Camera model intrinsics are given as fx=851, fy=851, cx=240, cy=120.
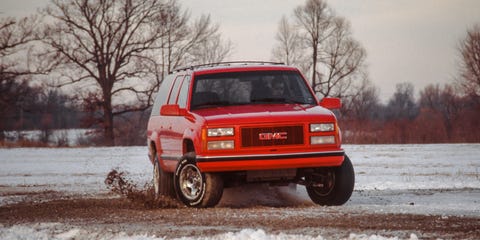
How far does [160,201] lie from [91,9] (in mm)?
35505

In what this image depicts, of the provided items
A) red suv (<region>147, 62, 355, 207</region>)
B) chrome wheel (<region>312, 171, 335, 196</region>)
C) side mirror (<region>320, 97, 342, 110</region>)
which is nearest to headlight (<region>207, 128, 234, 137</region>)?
red suv (<region>147, 62, 355, 207</region>)

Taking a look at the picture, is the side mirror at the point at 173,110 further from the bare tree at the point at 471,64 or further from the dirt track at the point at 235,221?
the bare tree at the point at 471,64

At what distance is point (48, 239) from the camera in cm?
786

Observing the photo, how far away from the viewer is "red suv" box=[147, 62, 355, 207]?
1030 cm

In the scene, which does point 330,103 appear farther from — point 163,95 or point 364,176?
point 364,176

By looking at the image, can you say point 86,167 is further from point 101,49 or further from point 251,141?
point 101,49

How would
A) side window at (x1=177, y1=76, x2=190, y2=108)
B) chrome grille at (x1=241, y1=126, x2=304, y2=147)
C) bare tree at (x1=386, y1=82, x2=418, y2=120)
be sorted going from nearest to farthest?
1. chrome grille at (x1=241, y1=126, x2=304, y2=147)
2. side window at (x1=177, y1=76, x2=190, y2=108)
3. bare tree at (x1=386, y1=82, x2=418, y2=120)

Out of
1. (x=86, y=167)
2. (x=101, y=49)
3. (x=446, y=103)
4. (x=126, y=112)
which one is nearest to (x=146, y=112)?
(x=126, y=112)

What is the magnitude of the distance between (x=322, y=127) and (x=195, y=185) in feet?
5.78

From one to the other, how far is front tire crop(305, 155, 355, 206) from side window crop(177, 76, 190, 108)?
6.61 ft

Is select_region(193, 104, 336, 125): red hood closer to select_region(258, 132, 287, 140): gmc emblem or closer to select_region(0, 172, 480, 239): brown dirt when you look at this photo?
select_region(258, 132, 287, 140): gmc emblem

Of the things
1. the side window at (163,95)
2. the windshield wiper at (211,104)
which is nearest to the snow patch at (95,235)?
the windshield wiper at (211,104)

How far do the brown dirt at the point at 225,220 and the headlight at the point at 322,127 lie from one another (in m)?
0.97

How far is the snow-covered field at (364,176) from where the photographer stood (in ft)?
32.8
